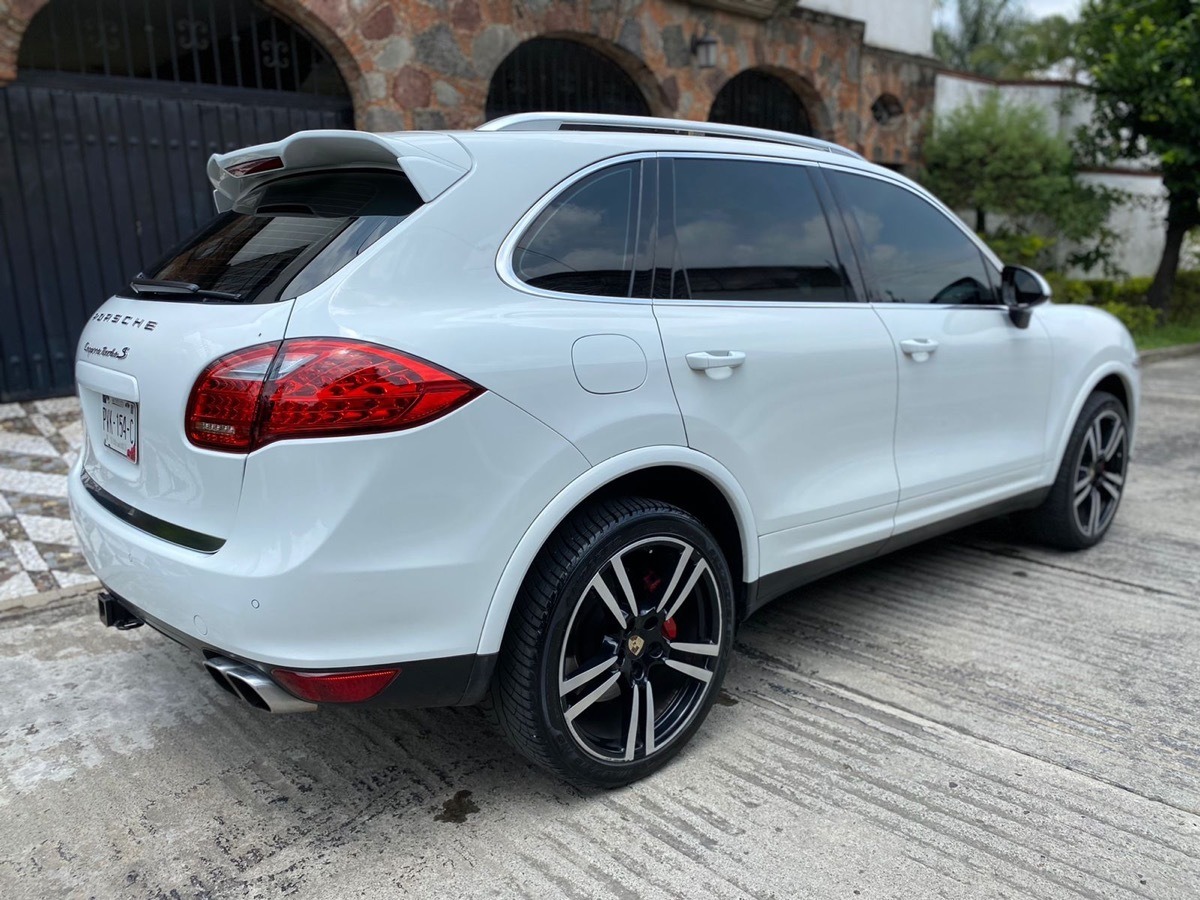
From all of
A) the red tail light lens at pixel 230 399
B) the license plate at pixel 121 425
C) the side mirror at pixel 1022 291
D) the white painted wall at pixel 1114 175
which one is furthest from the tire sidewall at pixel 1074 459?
the white painted wall at pixel 1114 175

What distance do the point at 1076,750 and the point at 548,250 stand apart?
214 centimetres

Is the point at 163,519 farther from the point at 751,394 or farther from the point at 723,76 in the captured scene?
the point at 723,76

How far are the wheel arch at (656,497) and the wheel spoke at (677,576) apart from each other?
8.2 inches

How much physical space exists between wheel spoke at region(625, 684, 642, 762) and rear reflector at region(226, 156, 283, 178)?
5.81 ft

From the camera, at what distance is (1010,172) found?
1276 centimetres

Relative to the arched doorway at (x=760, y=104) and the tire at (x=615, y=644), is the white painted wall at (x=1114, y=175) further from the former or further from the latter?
the tire at (x=615, y=644)

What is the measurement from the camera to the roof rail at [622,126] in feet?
9.30

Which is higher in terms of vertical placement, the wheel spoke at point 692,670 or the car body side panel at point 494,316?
the car body side panel at point 494,316

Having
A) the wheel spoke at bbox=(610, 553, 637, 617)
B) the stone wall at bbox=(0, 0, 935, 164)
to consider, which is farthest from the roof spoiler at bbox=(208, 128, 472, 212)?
the stone wall at bbox=(0, 0, 935, 164)

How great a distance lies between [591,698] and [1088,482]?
322 cm

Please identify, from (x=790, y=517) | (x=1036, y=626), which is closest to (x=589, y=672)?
(x=790, y=517)

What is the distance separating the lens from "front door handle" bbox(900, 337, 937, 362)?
355 centimetres

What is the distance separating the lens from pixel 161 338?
2.46 m

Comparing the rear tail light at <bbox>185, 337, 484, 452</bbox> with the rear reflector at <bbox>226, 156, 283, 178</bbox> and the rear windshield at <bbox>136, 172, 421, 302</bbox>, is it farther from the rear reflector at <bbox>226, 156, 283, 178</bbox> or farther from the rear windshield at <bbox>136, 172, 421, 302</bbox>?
the rear reflector at <bbox>226, 156, 283, 178</bbox>
